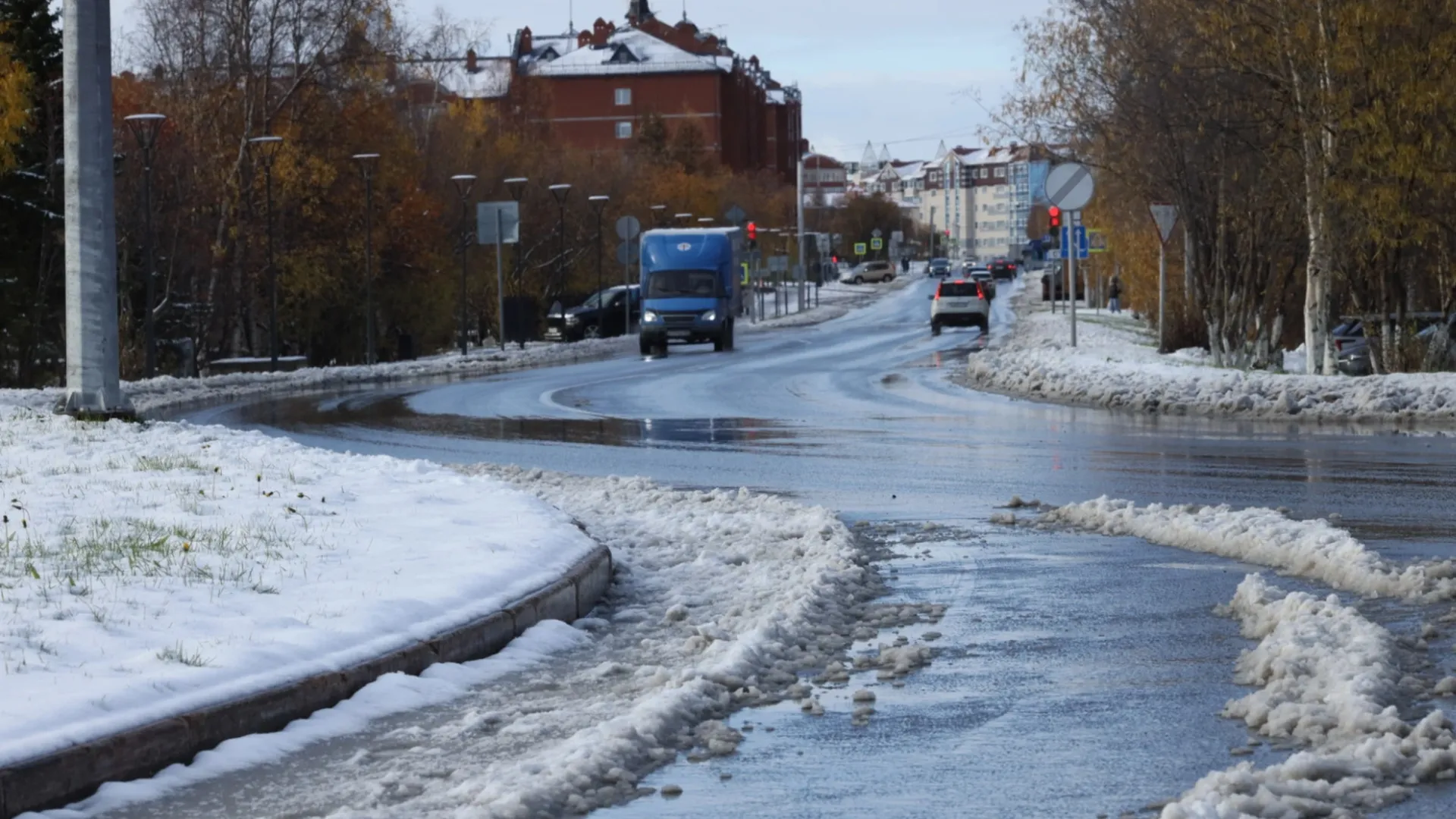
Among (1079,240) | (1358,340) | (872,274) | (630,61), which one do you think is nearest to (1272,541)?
(1358,340)

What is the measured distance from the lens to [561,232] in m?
69.4

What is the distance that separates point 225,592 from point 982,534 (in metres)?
5.17

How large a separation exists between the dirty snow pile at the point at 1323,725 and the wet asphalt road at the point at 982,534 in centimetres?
16

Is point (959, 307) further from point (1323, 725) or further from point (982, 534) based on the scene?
point (1323, 725)

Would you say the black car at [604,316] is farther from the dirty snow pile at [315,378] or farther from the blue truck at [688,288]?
Result: the blue truck at [688,288]

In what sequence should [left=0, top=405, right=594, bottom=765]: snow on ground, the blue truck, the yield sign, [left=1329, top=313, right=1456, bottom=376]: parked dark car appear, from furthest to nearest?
1. the blue truck
2. the yield sign
3. [left=1329, top=313, right=1456, bottom=376]: parked dark car
4. [left=0, top=405, right=594, bottom=765]: snow on ground

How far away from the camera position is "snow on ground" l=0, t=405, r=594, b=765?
7348 millimetres

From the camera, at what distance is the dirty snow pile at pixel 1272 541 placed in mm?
9781

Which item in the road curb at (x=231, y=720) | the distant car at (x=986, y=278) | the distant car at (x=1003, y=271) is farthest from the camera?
the distant car at (x=1003, y=271)

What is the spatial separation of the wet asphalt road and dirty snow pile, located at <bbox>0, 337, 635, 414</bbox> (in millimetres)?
2708

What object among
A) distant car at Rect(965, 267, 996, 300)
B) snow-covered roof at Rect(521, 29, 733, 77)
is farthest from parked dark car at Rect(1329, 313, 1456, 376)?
snow-covered roof at Rect(521, 29, 733, 77)

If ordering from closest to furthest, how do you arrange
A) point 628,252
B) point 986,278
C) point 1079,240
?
point 1079,240 < point 628,252 < point 986,278

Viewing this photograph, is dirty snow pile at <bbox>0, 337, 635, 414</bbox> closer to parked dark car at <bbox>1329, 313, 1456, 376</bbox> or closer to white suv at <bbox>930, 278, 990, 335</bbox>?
white suv at <bbox>930, 278, 990, 335</bbox>

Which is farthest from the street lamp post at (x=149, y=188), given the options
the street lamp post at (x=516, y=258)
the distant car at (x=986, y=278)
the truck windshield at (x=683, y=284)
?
the distant car at (x=986, y=278)
